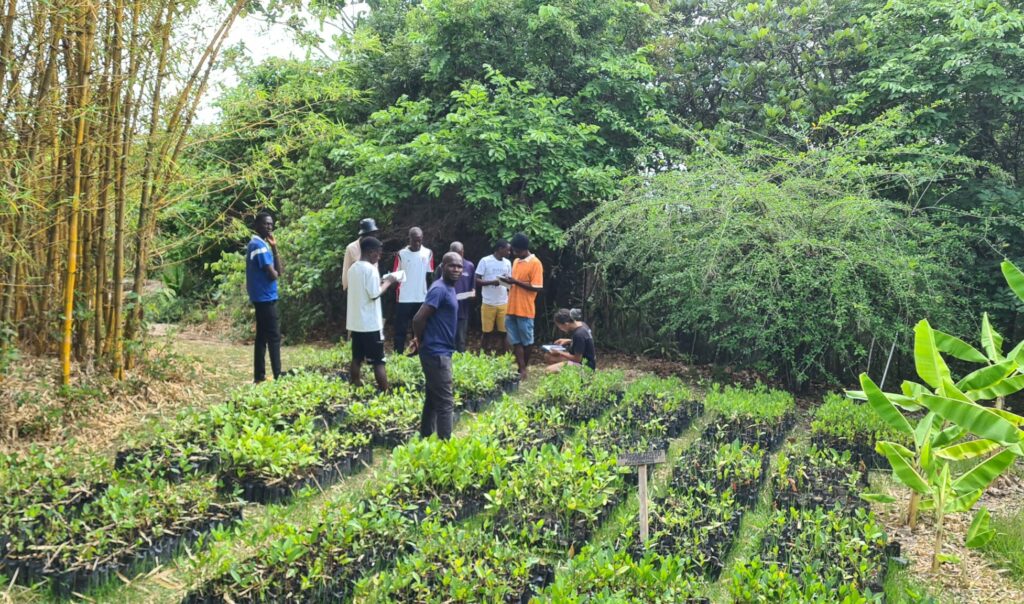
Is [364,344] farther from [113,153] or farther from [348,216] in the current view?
[348,216]

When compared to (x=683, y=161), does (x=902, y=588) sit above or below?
below

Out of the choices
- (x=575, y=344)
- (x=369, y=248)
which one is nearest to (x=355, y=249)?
(x=369, y=248)

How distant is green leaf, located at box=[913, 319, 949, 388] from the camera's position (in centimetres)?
378

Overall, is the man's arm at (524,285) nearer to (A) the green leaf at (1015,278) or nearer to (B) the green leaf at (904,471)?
(B) the green leaf at (904,471)

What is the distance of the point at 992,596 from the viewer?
152 inches

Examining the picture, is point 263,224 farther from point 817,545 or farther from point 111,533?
point 817,545

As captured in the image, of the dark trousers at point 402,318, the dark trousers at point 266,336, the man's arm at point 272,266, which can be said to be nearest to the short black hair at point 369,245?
the man's arm at point 272,266

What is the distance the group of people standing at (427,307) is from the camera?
530 cm

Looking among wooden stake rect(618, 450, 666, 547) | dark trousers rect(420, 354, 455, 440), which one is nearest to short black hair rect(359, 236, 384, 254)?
dark trousers rect(420, 354, 455, 440)

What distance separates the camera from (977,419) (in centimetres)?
339

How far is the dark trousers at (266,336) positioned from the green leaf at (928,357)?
5153mm

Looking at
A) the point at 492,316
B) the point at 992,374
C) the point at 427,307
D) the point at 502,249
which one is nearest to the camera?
the point at 992,374

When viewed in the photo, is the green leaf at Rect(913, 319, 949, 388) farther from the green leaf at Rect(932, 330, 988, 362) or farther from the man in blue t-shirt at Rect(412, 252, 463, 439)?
the man in blue t-shirt at Rect(412, 252, 463, 439)

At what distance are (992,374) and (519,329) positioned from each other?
16.7ft
